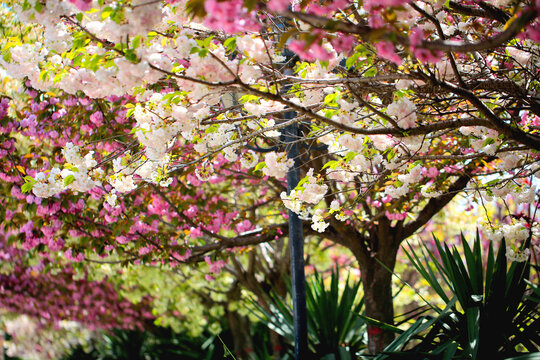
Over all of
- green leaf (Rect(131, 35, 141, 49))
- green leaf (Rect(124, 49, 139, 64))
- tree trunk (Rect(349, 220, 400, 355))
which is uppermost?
green leaf (Rect(131, 35, 141, 49))

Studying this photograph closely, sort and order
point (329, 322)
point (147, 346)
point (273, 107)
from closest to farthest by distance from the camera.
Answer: point (273, 107), point (329, 322), point (147, 346)

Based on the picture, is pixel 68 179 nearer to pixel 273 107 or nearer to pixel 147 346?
pixel 273 107

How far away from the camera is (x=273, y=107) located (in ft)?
9.02

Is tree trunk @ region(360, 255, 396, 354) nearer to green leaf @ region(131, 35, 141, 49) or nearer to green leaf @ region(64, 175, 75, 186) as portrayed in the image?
green leaf @ region(64, 175, 75, 186)

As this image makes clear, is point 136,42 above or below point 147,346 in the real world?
above

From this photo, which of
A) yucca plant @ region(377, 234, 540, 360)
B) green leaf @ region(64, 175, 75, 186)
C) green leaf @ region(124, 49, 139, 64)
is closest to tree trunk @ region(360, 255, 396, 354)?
yucca plant @ region(377, 234, 540, 360)

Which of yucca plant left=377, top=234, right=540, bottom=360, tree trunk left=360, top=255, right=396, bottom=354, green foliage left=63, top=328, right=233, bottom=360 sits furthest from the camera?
green foliage left=63, top=328, right=233, bottom=360

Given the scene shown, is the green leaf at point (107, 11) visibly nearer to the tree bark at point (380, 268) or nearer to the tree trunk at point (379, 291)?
the tree bark at point (380, 268)

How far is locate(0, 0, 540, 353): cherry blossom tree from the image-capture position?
1.95m

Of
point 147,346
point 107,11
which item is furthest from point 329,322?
point 147,346

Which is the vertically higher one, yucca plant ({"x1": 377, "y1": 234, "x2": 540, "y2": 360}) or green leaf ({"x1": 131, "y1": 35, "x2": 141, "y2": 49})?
green leaf ({"x1": 131, "y1": 35, "x2": 141, "y2": 49})

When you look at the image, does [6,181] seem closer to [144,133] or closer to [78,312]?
[144,133]

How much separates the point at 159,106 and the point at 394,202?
9.60ft

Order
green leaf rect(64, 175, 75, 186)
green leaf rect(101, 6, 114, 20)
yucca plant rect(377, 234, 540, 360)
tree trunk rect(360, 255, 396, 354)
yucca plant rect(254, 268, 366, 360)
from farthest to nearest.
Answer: tree trunk rect(360, 255, 396, 354)
yucca plant rect(254, 268, 366, 360)
yucca plant rect(377, 234, 540, 360)
green leaf rect(64, 175, 75, 186)
green leaf rect(101, 6, 114, 20)
